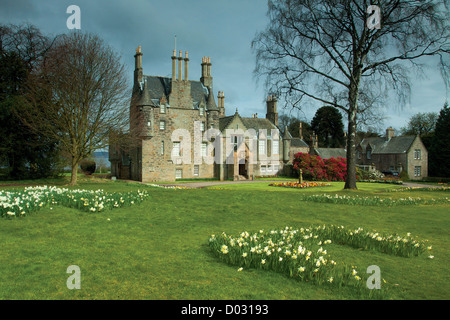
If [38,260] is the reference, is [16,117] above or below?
above

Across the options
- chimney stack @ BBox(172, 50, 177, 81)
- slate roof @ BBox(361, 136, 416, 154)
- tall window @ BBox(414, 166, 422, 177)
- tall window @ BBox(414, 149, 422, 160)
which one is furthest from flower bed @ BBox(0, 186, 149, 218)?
tall window @ BBox(414, 166, 422, 177)

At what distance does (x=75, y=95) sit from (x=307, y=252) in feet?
88.7

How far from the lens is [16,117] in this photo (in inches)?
1176

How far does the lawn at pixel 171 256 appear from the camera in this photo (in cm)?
531

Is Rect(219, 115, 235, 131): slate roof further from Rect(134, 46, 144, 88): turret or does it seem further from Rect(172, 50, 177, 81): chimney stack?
Rect(134, 46, 144, 88): turret

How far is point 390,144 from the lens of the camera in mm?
67625

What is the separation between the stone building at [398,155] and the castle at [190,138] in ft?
14.0

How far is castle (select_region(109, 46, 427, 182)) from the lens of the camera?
43500 millimetres

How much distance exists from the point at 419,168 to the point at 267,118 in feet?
104

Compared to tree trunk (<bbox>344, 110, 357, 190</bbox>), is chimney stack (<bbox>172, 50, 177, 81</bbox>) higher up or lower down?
higher up

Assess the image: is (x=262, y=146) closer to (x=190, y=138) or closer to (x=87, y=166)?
(x=190, y=138)

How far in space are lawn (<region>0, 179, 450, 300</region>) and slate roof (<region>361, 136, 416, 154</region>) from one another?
5846 cm
